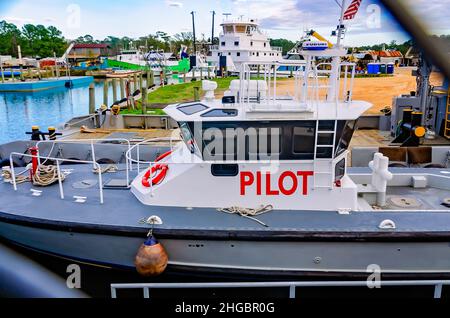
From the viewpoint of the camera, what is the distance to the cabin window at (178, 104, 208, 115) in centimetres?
620

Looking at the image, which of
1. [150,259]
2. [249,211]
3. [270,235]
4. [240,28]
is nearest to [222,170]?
[249,211]

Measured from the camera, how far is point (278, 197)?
20.3 ft

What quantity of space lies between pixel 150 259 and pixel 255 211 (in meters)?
1.71

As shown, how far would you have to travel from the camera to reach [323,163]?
19.9ft

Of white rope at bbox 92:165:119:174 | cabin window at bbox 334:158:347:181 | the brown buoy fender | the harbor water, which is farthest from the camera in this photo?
the harbor water

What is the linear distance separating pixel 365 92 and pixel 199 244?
29.6m

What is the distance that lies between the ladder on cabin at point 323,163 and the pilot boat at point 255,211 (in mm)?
15

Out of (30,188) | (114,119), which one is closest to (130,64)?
(114,119)

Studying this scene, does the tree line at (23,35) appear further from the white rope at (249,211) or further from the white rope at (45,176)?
the white rope at (249,211)

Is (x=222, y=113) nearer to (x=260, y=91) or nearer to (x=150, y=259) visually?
(x=260, y=91)

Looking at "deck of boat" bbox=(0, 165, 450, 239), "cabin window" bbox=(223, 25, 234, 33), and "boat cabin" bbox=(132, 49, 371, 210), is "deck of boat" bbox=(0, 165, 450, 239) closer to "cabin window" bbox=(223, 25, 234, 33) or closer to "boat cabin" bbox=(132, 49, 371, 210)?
"boat cabin" bbox=(132, 49, 371, 210)

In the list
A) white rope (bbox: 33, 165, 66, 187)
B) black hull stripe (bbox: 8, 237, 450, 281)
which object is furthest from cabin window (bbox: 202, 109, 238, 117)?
white rope (bbox: 33, 165, 66, 187)

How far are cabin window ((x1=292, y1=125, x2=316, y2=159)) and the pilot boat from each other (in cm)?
2

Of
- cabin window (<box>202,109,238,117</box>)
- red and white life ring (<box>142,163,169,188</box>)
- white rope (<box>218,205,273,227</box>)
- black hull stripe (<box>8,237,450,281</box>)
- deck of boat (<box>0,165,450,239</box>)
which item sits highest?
cabin window (<box>202,109,238,117</box>)
